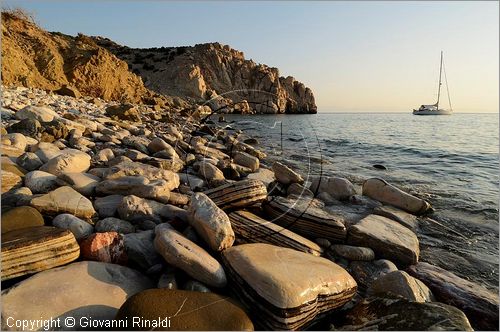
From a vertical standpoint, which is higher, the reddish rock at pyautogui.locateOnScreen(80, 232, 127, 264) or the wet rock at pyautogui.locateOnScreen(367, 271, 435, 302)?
the reddish rock at pyautogui.locateOnScreen(80, 232, 127, 264)

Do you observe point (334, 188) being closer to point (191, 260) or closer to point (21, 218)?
point (191, 260)

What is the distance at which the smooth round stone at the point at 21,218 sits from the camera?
2.76 m

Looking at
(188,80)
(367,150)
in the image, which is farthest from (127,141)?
(188,80)

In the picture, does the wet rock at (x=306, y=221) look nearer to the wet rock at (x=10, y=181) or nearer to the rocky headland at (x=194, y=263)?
the rocky headland at (x=194, y=263)

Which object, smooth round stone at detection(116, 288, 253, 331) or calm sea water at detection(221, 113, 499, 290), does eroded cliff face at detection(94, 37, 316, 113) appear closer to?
calm sea water at detection(221, 113, 499, 290)

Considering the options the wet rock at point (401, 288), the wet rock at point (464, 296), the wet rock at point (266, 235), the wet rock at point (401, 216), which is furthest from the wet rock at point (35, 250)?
the wet rock at point (401, 216)

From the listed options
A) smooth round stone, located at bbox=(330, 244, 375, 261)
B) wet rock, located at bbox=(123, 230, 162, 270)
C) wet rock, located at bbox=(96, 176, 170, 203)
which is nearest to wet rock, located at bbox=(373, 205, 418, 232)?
smooth round stone, located at bbox=(330, 244, 375, 261)

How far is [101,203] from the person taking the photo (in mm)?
3643

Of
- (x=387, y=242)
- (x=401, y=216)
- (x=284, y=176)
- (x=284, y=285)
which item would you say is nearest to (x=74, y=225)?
(x=284, y=285)

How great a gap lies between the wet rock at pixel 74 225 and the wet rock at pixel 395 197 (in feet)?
16.6

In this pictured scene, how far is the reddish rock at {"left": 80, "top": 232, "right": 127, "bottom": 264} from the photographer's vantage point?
2.68m

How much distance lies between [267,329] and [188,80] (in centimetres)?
5499

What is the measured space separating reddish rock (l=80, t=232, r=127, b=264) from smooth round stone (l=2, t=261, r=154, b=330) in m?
0.13

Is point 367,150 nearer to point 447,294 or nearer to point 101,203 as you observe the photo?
point 447,294
